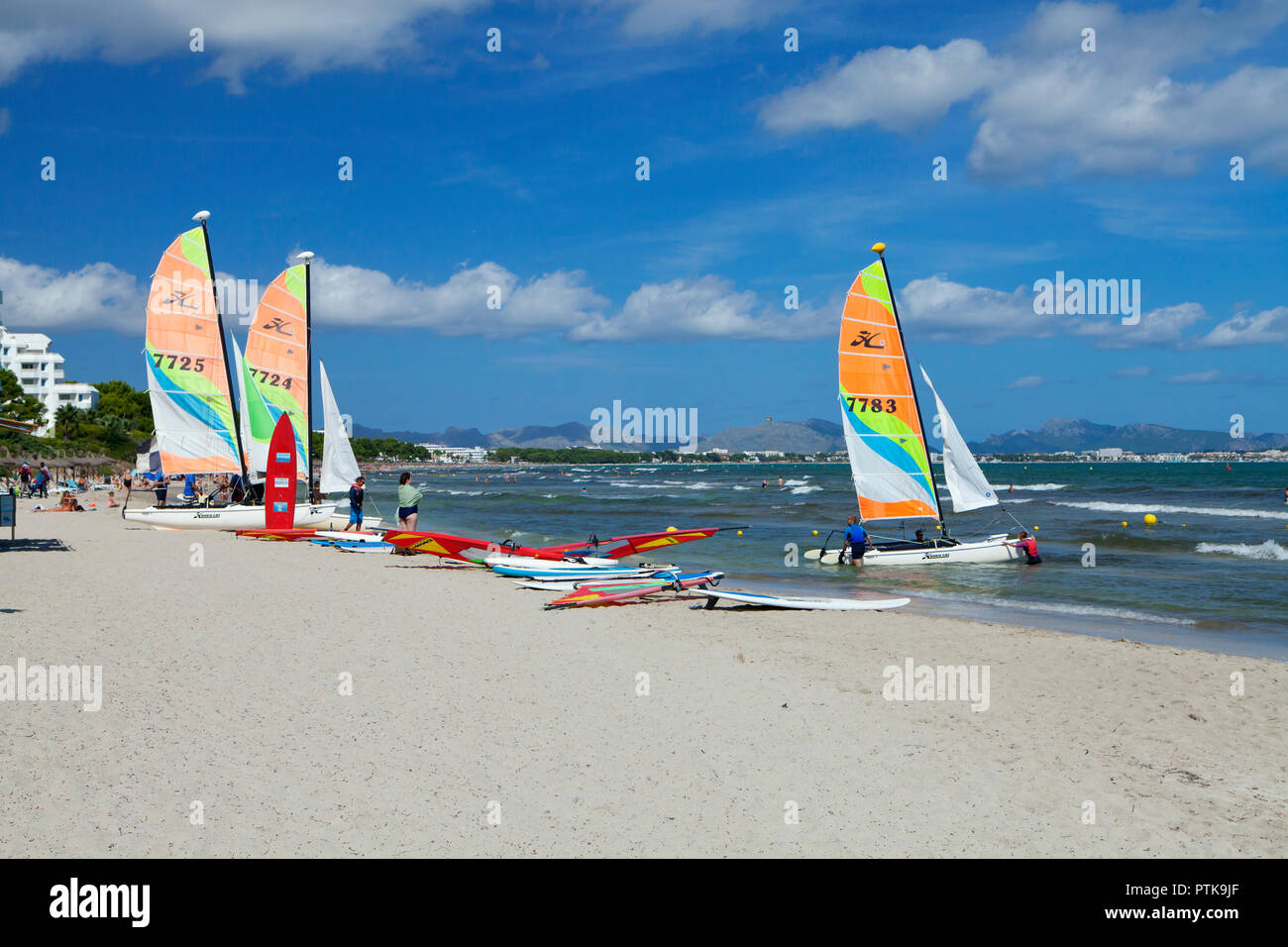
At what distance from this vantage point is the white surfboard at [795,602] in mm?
12232

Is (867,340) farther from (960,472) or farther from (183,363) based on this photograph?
(183,363)

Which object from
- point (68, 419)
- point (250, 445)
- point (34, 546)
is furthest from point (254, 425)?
point (68, 419)

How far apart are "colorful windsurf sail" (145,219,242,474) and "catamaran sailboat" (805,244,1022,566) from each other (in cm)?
1518

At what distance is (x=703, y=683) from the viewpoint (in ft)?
25.6

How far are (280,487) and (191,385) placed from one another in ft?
10.9

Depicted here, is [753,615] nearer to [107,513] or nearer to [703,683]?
[703,683]

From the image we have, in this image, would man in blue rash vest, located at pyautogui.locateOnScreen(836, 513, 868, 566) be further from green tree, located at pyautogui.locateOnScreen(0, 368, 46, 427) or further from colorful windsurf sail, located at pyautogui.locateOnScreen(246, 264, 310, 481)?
green tree, located at pyautogui.locateOnScreen(0, 368, 46, 427)

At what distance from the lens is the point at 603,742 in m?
6.00

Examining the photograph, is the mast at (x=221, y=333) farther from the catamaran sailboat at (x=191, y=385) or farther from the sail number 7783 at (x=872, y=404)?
the sail number 7783 at (x=872, y=404)

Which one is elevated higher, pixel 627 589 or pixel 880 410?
pixel 880 410

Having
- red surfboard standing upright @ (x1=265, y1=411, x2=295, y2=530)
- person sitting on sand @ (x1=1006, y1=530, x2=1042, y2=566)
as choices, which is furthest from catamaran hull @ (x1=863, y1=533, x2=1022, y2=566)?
red surfboard standing upright @ (x1=265, y1=411, x2=295, y2=530)

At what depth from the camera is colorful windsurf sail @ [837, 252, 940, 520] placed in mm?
19391

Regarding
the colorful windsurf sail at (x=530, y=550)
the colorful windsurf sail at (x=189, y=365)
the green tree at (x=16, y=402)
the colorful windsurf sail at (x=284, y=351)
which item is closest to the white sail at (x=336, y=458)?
the colorful windsurf sail at (x=284, y=351)
